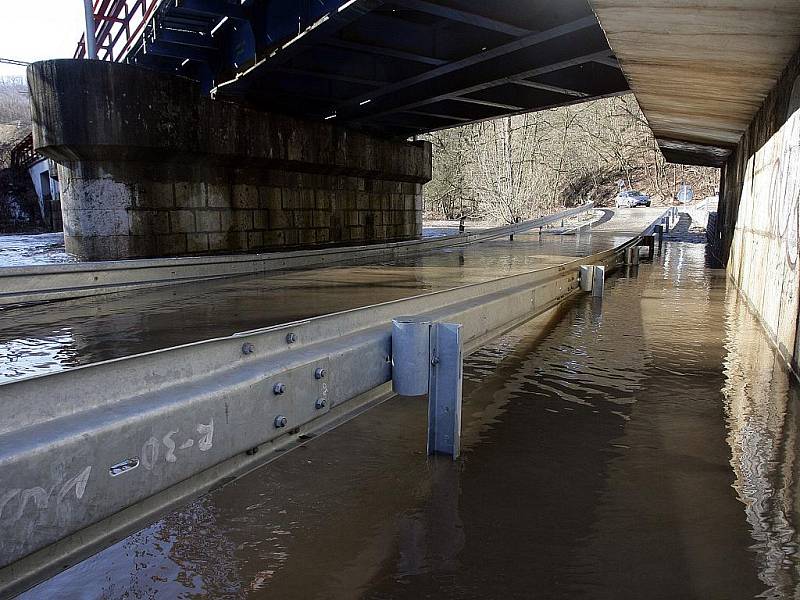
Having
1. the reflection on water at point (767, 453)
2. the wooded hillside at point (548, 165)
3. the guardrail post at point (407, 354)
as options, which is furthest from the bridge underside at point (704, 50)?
the wooded hillside at point (548, 165)

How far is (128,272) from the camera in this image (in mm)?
10297

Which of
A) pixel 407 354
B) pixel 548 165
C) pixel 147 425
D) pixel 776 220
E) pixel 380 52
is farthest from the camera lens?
pixel 548 165

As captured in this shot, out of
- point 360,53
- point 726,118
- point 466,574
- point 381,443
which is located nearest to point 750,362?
point 381,443

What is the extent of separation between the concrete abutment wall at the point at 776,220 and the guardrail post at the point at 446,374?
3494 millimetres

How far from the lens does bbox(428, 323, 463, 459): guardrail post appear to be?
3227mm

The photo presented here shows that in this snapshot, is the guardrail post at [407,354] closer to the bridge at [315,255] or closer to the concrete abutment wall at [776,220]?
the bridge at [315,255]


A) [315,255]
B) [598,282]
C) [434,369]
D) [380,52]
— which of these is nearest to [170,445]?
[434,369]

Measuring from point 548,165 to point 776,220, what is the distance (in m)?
44.9

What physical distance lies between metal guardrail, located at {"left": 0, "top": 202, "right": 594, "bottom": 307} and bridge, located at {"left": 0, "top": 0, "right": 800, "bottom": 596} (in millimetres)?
42

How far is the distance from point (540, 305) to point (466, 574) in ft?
12.6

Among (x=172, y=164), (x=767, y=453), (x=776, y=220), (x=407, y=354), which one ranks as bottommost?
(x=767, y=453)

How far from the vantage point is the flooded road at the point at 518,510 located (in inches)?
93.9

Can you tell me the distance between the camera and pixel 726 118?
39.0ft

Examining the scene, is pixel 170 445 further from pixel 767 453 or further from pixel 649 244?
pixel 649 244
